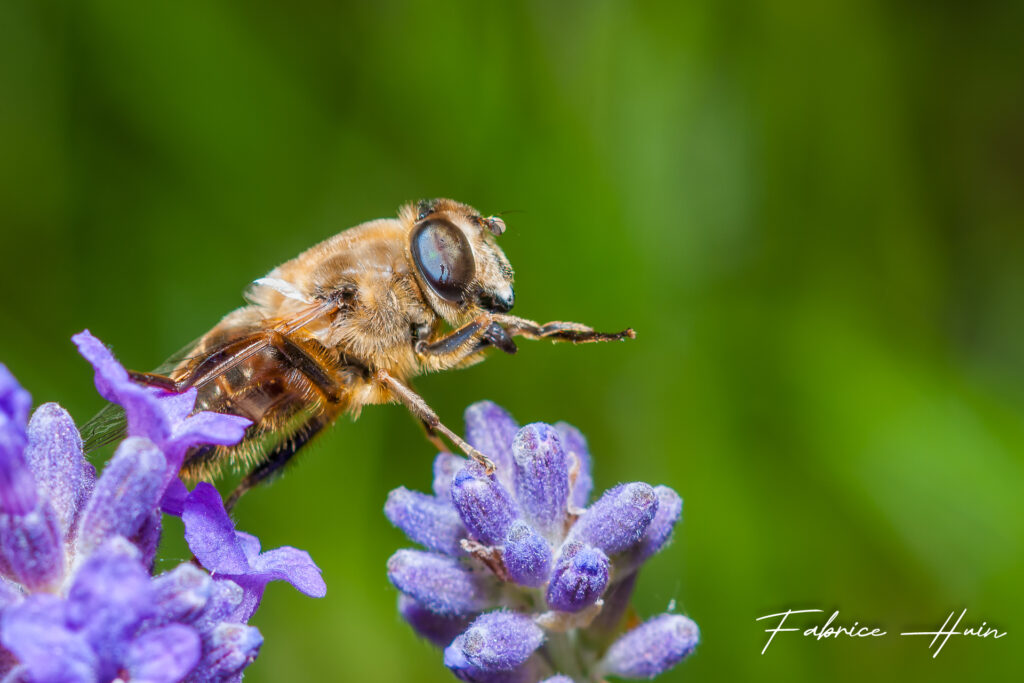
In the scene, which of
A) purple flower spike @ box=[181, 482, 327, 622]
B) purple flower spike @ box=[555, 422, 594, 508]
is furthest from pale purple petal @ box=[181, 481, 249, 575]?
purple flower spike @ box=[555, 422, 594, 508]

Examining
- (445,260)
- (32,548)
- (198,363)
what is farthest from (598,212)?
(32,548)

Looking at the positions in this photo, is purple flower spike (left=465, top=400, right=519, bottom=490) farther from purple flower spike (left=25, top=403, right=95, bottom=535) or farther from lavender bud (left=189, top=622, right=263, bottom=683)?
purple flower spike (left=25, top=403, right=95, bottom=535)

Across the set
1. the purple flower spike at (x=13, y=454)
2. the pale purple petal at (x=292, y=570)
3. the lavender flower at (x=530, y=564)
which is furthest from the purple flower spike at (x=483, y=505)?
the purple flower spike at (x=13, y=454)

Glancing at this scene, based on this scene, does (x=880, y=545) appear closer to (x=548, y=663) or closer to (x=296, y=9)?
(x=548, y=663)

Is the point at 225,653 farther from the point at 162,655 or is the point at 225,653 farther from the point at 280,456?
the point at 280,456

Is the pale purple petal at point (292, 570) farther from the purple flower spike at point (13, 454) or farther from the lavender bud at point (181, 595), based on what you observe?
the purple flower spike at point (13, 454)

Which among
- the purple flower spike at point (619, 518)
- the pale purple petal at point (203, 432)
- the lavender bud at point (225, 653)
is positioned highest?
the pale purple petal at point (203, 432)
